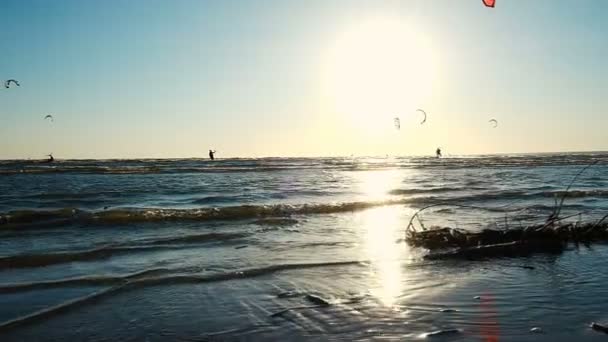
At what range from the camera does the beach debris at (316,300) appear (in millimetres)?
4527

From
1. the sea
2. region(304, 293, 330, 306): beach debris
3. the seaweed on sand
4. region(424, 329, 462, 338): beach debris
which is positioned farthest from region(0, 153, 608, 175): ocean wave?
region(424, 329, 462, 338): beach debris

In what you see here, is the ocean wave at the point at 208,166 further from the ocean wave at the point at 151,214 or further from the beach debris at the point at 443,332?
the beach debris at the point at 443,332

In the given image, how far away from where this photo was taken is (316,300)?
183 inches

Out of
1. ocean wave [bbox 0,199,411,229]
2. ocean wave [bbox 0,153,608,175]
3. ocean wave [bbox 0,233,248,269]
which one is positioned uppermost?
ocean wave [bbox 0,153,608,175]

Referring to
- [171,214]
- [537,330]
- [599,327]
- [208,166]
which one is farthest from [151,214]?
[208,166]

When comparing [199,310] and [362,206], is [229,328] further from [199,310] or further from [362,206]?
[362,206]

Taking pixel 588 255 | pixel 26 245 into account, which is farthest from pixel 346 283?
pixel 26 245

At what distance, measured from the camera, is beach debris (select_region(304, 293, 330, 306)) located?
14.9 feet

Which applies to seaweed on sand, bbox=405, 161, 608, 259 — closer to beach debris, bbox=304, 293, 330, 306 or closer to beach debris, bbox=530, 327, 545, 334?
beach debris, bbox=304, 293, 330, 306

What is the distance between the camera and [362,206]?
14.4 meters

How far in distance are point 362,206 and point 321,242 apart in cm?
611

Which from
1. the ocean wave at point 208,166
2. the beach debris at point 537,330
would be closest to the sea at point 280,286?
the beach debris at point 537,330

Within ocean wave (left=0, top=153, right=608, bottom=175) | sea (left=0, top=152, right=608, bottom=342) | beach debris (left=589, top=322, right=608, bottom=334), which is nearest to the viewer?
beach debris (left=589, top=322, right=608, bottom=334)

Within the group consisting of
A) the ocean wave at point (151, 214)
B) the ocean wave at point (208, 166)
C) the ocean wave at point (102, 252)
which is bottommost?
the ocean wave at point (102, 252)
